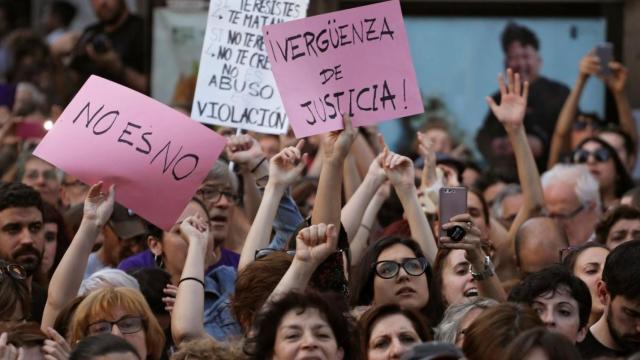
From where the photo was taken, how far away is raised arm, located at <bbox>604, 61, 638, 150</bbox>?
44.4 feet

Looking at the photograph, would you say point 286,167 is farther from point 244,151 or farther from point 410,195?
point 244,151

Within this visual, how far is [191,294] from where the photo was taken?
27.5 ft

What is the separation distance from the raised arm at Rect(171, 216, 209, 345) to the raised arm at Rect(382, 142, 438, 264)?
109 centimetres

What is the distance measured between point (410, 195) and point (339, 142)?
509 millimetres

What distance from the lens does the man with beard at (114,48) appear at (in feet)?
52.5

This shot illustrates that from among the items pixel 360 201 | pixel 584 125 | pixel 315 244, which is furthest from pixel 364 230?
pixel 584 125

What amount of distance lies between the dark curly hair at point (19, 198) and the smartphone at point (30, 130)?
11.7ft

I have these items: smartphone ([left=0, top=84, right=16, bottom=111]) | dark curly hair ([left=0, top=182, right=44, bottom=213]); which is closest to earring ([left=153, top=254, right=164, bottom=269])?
dark curly hair ([left=0, top=182, right=44, bottom=213])

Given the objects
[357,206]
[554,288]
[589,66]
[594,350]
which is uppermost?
[589,66]

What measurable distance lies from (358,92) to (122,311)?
1850 millimetres

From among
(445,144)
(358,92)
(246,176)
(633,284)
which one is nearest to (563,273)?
(633,284)

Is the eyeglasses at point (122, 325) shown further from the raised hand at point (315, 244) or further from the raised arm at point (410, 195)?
the raised arm at point (410, 195)

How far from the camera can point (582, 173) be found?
459 inches

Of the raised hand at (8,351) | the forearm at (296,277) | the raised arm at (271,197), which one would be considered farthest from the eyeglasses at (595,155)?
the raised hand at (8,351)
